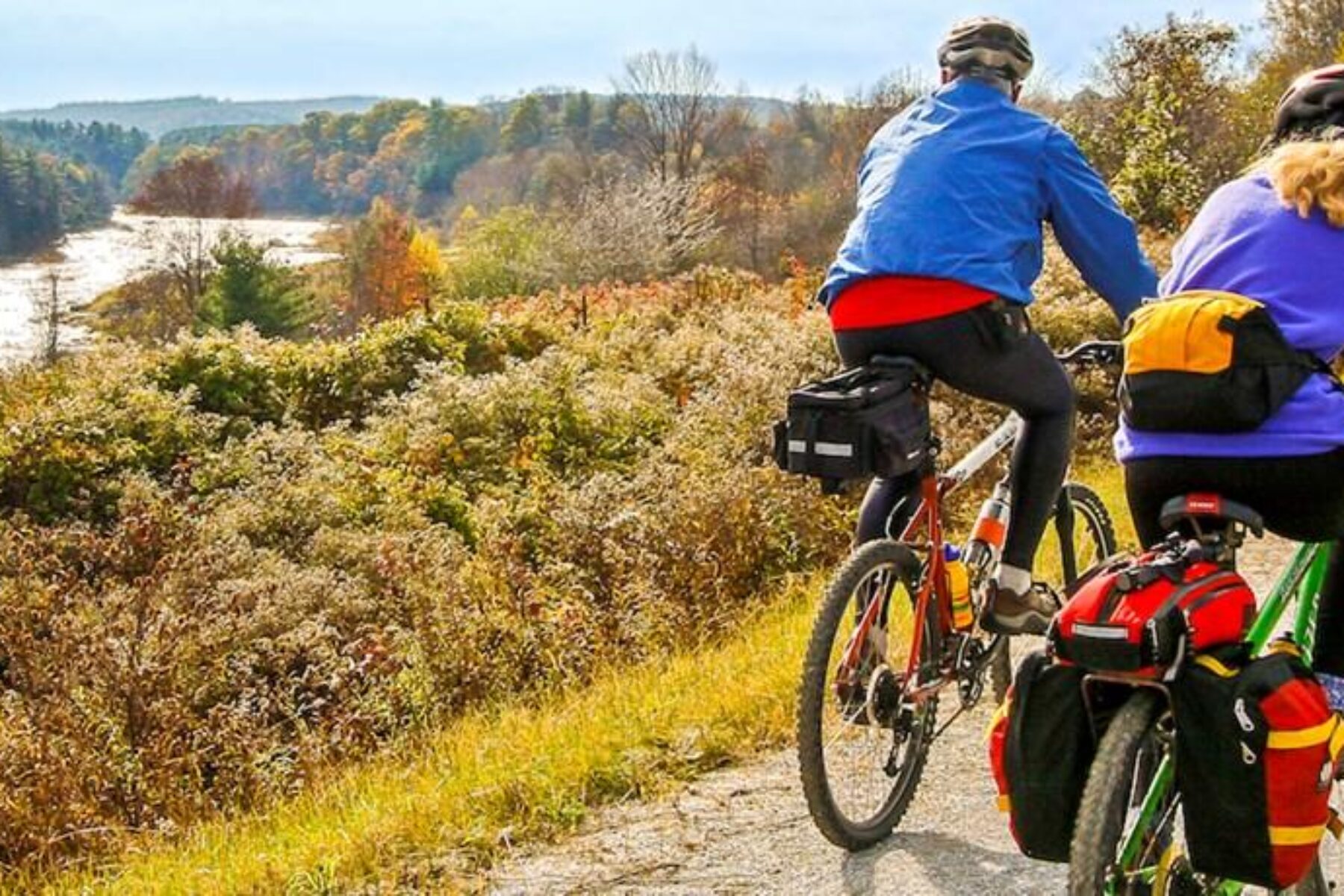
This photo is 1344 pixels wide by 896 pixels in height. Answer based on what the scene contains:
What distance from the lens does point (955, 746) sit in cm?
436

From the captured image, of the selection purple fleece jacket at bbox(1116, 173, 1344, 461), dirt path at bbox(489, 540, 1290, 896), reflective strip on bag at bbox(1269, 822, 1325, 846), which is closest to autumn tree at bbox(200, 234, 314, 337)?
dirt path at bbox(489, 540, 1290, 896)

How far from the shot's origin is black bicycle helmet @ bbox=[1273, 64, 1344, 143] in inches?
106

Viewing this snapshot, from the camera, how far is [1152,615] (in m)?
2.33

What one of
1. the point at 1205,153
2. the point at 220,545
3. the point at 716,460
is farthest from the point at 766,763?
the point at 1205,153

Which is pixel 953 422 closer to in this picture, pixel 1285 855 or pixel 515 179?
pixel 1285 855

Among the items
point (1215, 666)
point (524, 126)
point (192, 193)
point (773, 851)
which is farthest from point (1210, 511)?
point (524, 126)

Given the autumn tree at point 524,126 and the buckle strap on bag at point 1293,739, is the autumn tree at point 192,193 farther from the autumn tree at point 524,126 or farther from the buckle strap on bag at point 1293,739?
the buckle strap on bag at point 1293,739

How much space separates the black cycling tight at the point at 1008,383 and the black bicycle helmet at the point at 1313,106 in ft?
2.80

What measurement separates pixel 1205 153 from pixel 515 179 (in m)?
97.7

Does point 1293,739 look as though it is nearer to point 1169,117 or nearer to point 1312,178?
point 1312,178

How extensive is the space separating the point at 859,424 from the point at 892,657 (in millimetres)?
734

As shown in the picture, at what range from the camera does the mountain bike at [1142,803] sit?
2.32 meters

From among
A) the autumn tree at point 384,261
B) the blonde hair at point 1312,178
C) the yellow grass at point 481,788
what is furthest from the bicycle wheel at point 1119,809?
the autumn tree at point 384,261

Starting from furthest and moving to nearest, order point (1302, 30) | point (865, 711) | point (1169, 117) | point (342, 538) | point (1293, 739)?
point (1302, 30) < point (1169, 117) < point (342, 538) < point (865, 711) < point (1293, 739)
